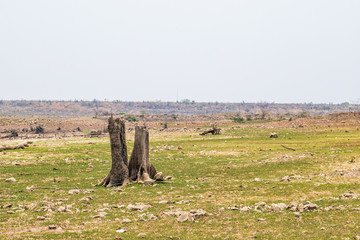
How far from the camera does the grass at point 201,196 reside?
10742mm

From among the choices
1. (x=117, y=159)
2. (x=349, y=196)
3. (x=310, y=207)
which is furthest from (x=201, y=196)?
(x=349, y=196)

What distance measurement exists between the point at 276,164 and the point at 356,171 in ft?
20.8

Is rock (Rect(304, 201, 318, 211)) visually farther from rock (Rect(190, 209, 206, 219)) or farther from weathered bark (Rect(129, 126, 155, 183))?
weathered bark (Rect(129, 126, 155, 183))

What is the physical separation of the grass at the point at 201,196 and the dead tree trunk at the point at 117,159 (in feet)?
2.73

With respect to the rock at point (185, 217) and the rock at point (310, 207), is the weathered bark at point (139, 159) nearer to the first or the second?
the rock at point (185, 217)

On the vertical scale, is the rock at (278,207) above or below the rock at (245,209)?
above

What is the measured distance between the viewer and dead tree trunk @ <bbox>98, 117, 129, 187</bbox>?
18.9 m

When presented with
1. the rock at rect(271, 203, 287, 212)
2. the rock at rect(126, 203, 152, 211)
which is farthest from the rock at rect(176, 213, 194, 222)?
the rock at rect(271, 203, 287, 212)

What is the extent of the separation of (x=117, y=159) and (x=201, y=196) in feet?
17.7

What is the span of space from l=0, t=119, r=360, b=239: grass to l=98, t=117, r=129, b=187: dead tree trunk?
831mm

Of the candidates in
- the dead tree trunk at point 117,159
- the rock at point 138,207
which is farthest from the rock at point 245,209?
the dead tree trunk at point 117,159

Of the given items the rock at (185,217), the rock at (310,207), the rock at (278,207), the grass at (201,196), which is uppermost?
the rock at (310,207)

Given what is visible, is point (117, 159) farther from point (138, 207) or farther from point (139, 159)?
point (138, 207)

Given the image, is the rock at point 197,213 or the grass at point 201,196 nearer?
the grass at point 201,196
